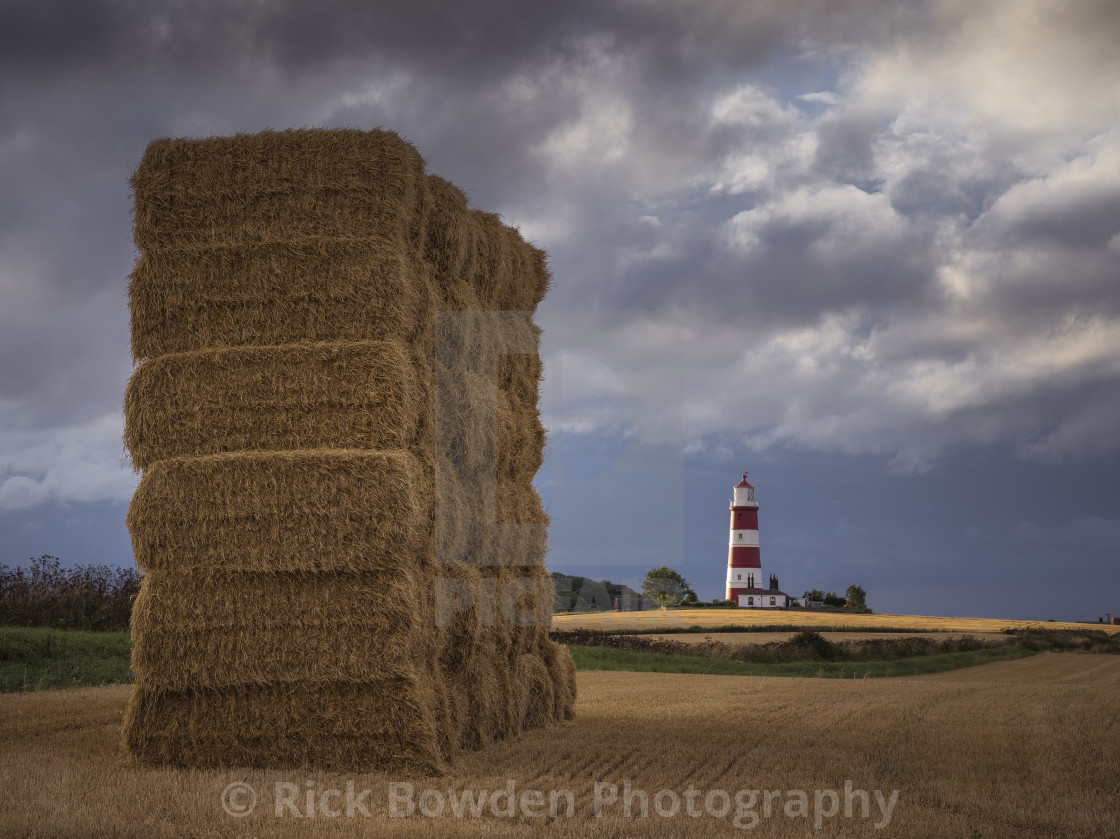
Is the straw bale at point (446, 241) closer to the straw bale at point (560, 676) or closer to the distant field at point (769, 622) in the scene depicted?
the straw bale at point (560, 676)

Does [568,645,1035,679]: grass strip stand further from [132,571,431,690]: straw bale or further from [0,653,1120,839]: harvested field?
[132,571,431,690]: straw bale

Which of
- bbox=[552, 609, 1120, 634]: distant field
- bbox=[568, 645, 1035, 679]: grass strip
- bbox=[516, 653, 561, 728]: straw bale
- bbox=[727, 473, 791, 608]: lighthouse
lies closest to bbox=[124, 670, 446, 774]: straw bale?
bbox=[516, 653, 561, 728]: straw bale

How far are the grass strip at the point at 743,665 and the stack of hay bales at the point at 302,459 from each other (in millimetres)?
16057

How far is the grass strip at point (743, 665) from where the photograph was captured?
25922 millimetres

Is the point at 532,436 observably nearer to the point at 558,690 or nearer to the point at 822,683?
the point at 558,690

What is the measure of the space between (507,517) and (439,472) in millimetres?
1944

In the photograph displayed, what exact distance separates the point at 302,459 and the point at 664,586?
238 feet

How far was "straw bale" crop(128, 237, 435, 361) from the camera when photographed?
937 cm

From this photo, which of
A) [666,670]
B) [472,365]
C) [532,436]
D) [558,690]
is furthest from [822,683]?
[472,365]

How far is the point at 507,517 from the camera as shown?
11539mm

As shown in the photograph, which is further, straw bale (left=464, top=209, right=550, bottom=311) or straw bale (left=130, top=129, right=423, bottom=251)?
straw bale (left=464, top=209, right=550, bottom=311)

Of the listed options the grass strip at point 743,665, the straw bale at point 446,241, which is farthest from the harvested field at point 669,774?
the grass strip at point 743,665

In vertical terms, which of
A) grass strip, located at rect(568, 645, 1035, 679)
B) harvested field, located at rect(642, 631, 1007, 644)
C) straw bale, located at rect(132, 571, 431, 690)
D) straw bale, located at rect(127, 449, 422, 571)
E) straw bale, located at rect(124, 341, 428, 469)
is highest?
straw bale, located at rect(124, 341, 428, 469)

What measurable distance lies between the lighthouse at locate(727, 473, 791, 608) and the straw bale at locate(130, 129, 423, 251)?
5328 cm
